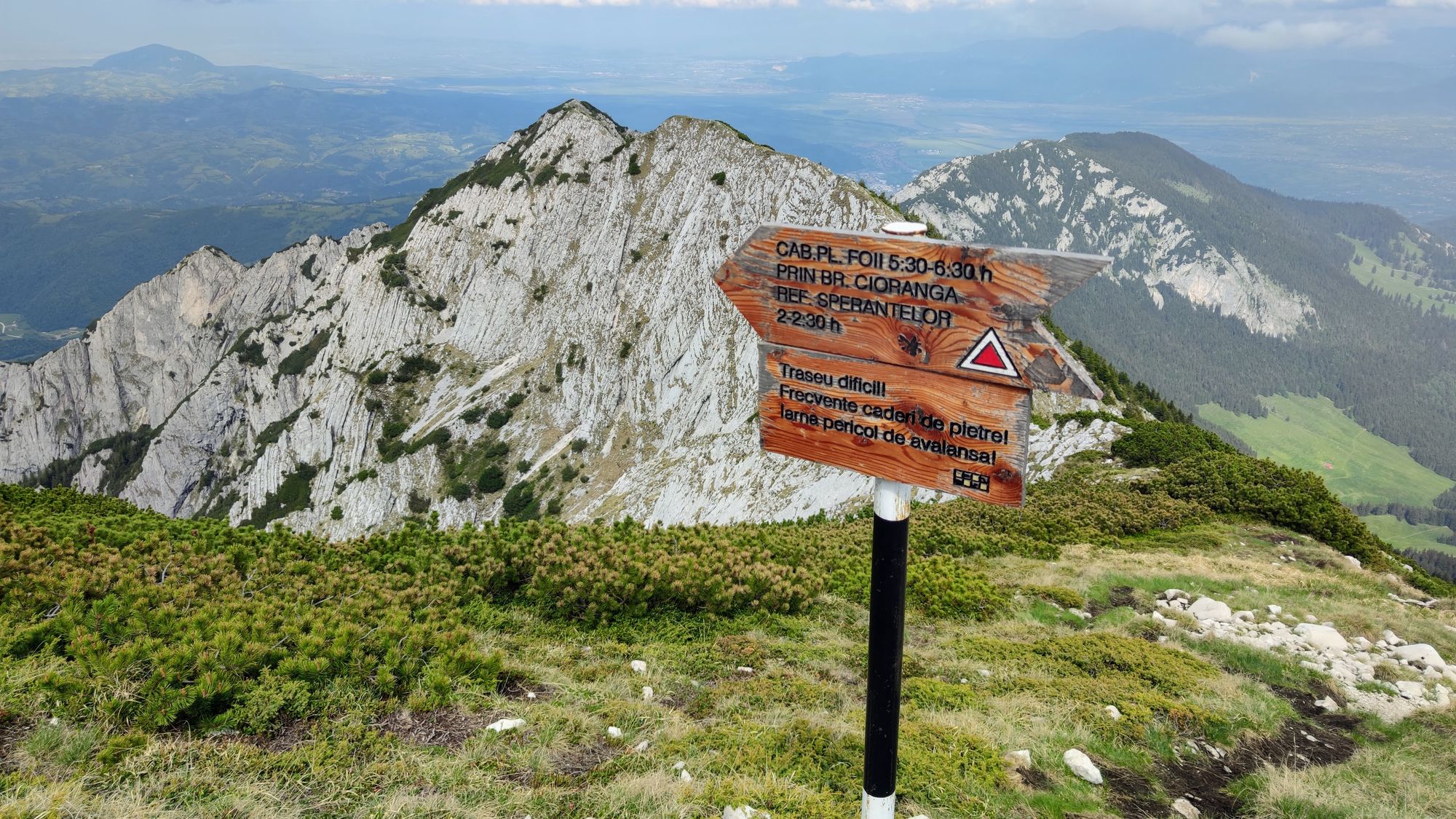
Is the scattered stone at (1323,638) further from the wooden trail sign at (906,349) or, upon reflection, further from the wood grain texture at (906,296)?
the wood grain texture at (906,296)

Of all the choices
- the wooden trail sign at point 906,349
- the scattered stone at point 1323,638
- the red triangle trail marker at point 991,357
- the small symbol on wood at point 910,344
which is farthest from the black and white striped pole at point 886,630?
the scattered stone at point 1323,638

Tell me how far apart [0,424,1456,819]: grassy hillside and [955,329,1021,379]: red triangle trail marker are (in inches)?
192

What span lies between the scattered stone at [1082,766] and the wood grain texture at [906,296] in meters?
5.86

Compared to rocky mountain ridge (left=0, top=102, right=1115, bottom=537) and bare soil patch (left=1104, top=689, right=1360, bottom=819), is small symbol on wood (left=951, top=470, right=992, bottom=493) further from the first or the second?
rocky mountain ridge (left=0, top=102, right=1115, bottom=537)

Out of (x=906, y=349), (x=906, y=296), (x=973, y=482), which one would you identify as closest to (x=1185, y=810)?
(x=973, y=482)

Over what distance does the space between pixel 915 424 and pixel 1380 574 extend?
21186mm

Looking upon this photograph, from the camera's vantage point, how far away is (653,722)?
8906 mm

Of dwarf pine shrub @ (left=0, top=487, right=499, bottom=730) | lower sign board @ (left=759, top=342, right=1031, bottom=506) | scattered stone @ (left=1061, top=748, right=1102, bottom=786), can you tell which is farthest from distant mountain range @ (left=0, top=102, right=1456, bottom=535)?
lower sign board @ (left=759, top=342, right=1031, bottom=506)

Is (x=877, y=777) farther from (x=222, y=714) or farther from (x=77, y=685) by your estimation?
(x=77, y=685)

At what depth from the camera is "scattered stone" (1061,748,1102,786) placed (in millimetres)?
8352

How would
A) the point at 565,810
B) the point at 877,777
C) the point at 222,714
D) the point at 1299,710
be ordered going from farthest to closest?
the point at 1299,710, the point at 222,714, the point at 565,810, the point at 877,777

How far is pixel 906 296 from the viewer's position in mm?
5395

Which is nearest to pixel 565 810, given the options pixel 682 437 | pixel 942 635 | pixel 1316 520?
pixel 942 635

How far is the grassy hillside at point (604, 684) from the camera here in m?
7.04
